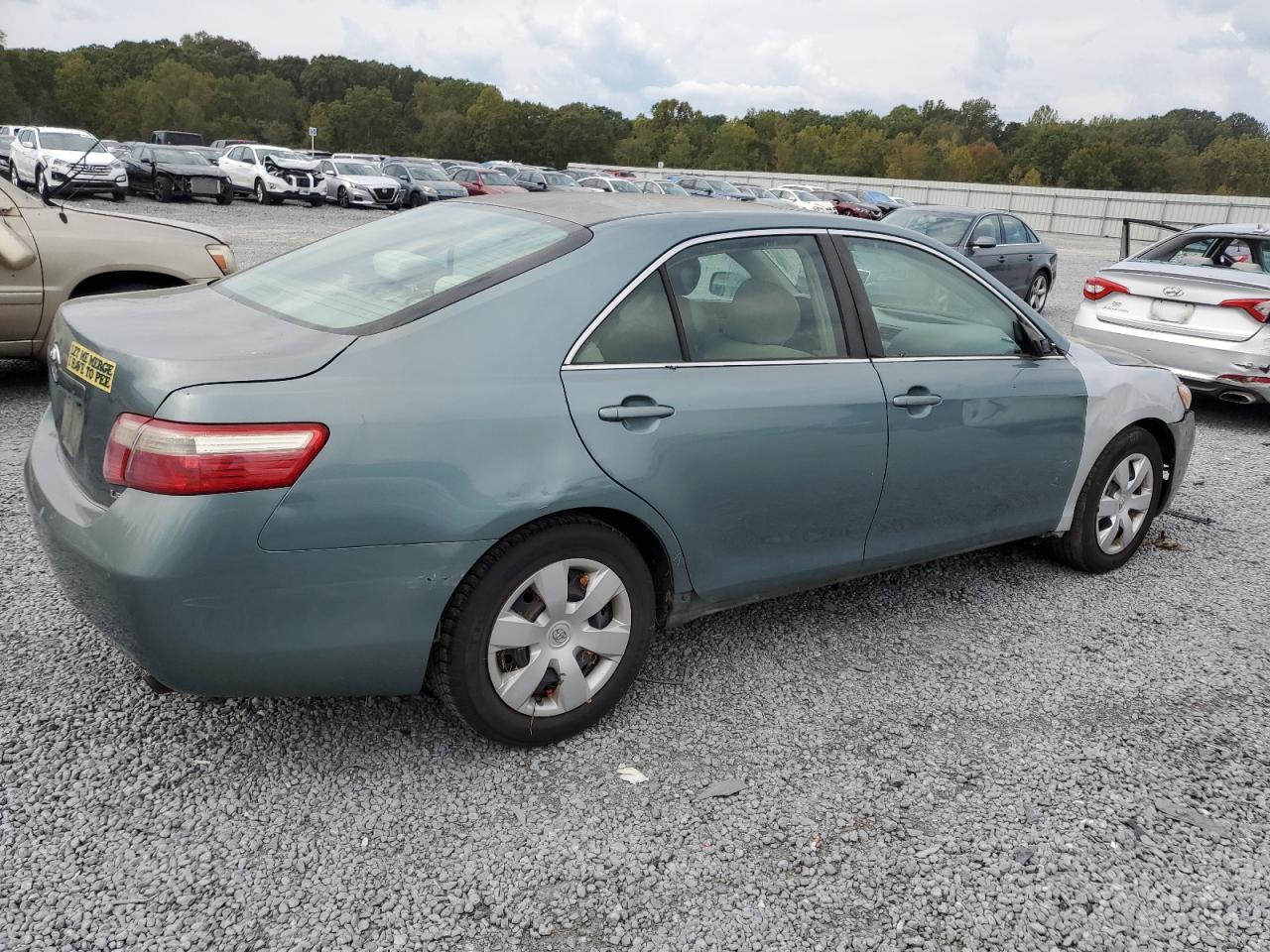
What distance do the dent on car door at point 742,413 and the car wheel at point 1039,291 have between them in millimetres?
12069

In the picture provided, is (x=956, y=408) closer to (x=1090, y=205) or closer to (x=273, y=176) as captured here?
(x=273, y=176)

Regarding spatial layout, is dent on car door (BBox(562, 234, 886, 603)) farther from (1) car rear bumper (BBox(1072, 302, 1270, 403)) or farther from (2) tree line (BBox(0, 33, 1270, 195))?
(2) tree line (BBox(0, 33, 1270, 195))

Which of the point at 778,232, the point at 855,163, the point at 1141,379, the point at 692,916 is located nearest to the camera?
the point at 692,916

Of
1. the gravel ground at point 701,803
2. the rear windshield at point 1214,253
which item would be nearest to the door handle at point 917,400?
the gravel ground at point 701,803

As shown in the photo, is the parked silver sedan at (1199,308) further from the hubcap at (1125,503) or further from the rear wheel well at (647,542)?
the rear wheel well at (647,542)

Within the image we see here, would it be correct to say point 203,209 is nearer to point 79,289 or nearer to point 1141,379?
point 79,289

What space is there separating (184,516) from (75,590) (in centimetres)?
55

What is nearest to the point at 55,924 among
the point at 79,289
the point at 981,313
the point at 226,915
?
the point at 226,915

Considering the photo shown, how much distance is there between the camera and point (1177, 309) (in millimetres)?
7629

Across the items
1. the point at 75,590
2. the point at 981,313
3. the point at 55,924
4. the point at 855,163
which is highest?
the point at 855,163

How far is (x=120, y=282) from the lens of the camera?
21.3 feet

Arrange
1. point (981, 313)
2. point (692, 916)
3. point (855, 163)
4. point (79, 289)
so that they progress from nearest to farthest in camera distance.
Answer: point (692, 916)
point (981, 313)
point (79, 289)
point (855, 163)

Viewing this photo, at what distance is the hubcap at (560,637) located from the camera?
→ 110 inches

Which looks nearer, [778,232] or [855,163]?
[778,232]
